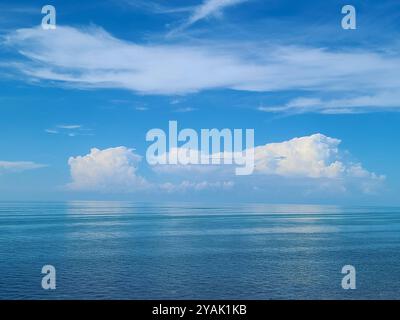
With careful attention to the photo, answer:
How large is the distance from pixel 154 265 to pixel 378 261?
2452cm

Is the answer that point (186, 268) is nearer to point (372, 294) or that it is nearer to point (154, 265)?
point (154, 265)

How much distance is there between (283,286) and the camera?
1448 inches

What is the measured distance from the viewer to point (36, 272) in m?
42.0

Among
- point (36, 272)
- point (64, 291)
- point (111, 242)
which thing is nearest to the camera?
point (64, 291)

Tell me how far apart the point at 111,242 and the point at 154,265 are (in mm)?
18672

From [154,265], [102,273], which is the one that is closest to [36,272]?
[102,273]

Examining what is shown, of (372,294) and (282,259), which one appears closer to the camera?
(372,294)
